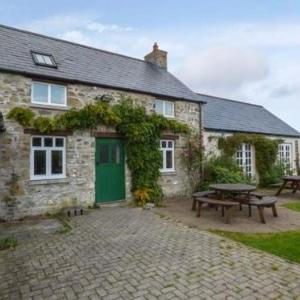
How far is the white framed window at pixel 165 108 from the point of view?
488 inches

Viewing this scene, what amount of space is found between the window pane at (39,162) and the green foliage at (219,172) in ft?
24.4

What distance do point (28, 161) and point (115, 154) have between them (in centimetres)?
334

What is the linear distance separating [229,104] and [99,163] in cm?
1341

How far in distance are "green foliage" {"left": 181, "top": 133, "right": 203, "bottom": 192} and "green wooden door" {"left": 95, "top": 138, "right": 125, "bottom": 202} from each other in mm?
3407

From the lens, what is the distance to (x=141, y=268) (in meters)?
4.63

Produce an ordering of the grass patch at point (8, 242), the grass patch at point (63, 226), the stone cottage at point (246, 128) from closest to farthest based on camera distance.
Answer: the grass patch at point (8, 242), the grass patch at point (63, 226), the stone cottage at point (246, 128)

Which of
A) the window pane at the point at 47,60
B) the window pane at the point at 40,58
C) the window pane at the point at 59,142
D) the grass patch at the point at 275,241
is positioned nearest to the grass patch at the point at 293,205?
the grass patch at the point at 275,241

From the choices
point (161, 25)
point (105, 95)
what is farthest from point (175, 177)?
point (161, 25)

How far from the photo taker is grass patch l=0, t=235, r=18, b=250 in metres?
5.75

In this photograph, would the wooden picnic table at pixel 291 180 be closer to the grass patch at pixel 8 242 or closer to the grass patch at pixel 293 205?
the grass patch at pixel 293 205

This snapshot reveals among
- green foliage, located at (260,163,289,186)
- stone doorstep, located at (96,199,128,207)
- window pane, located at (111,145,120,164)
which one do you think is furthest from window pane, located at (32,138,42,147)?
green foliage, located at (260,163,289,186)

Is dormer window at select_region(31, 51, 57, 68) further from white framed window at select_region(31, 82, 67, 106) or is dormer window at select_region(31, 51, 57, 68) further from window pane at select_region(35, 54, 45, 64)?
white framed window at select_region(31, 82, 67, 106)

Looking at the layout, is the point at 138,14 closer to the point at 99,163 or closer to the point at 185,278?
the point at 99,163

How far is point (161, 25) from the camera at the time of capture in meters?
10.8
